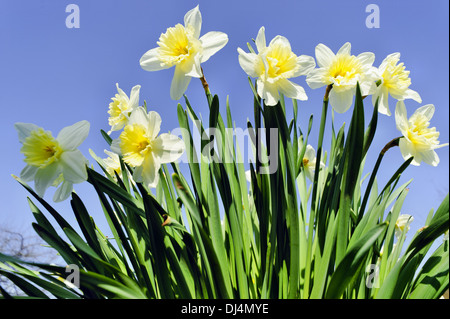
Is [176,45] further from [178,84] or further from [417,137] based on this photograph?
[417,137]

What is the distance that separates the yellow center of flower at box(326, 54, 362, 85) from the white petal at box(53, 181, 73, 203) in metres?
0.85

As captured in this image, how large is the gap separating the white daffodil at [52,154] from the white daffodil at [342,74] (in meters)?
0.71

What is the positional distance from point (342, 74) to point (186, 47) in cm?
50

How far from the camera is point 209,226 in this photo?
1.05m

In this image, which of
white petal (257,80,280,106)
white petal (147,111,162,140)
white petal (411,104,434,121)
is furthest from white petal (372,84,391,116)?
white petal (147,111,162,140)

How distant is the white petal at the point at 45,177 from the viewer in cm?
94

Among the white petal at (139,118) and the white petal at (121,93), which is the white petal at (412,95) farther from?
the white petal at (121,93)

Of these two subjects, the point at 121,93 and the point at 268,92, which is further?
the point at 121,93

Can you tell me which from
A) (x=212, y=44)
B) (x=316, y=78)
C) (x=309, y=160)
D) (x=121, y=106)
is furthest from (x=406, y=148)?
(x=121, y=106)

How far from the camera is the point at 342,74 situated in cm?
109

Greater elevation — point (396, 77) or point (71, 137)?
point (396, 77)

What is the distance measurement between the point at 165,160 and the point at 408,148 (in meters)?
0.76
